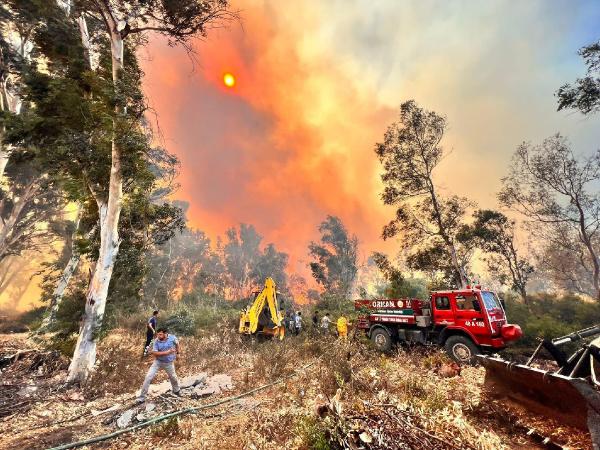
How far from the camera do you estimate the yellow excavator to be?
15706 mm

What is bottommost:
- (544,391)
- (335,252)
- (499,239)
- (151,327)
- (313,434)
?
(313,434)

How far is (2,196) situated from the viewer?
2027 centimetres

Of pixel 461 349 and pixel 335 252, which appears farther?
pixel 335 252

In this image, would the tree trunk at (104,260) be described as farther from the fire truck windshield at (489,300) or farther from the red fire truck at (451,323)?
the fire truck windshield at (489,300)

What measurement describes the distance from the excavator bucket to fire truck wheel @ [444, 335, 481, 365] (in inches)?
190

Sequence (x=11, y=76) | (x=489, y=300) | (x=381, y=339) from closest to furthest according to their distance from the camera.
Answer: (x=489, y=300), (x=381, y=339), (x=11, y=76)

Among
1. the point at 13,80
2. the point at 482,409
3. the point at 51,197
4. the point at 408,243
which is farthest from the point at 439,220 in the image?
the point at 51,197

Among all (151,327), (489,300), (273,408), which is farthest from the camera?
(151,327)

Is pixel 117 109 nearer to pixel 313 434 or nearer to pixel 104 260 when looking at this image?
pixel 104 260

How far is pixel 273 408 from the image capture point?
5.82 m

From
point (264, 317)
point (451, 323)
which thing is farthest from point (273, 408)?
point (264, 317)

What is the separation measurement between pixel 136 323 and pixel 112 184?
1244 cm

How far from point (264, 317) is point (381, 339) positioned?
6.51 metres

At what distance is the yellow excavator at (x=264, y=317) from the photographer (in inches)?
618
